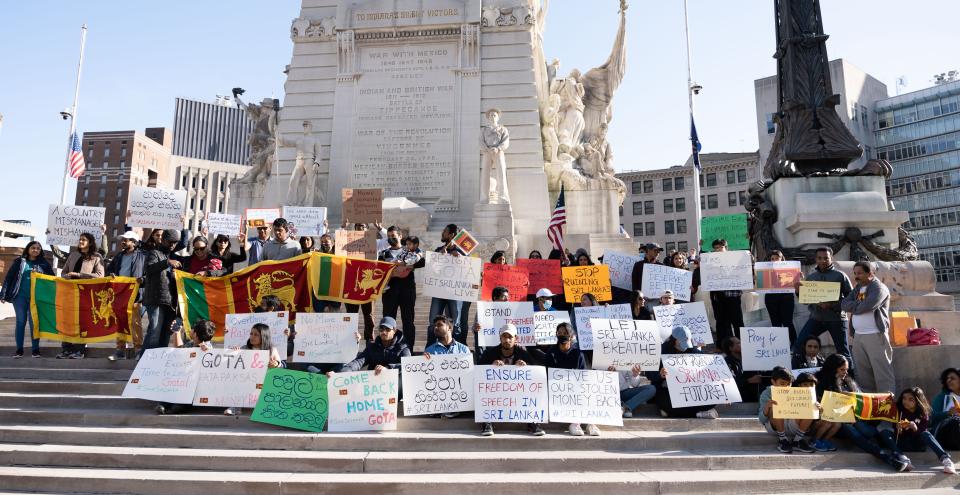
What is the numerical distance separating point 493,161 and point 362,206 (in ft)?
16.9

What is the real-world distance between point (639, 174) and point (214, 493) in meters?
76.1

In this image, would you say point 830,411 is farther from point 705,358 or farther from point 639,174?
point 639,174

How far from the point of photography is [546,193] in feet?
69.1

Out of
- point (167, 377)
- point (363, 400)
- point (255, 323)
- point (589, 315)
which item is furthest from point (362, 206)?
point (363, 400)

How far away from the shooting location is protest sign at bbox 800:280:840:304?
9383 mm

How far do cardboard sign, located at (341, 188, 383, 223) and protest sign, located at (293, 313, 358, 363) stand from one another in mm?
6750

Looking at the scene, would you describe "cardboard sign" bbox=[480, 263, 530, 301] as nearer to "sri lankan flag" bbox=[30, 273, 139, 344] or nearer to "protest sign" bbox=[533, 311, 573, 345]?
"protest sign" bbox=[533, 311, 573, 345]

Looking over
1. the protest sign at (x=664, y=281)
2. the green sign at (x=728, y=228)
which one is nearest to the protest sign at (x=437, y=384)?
the protest sign at (x=664, y=281)

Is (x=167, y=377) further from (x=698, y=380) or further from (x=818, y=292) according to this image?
(x=818, y=292)

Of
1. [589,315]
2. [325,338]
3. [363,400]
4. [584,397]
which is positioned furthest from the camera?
[589,315]

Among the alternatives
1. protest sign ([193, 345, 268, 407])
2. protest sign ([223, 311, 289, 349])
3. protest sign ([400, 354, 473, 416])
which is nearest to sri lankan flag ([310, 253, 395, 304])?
protest sign ([223, 311, 289, 349])

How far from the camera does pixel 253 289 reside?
442 inches

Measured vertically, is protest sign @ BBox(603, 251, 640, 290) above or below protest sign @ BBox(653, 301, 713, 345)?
above

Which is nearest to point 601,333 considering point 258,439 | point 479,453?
point 479,453
